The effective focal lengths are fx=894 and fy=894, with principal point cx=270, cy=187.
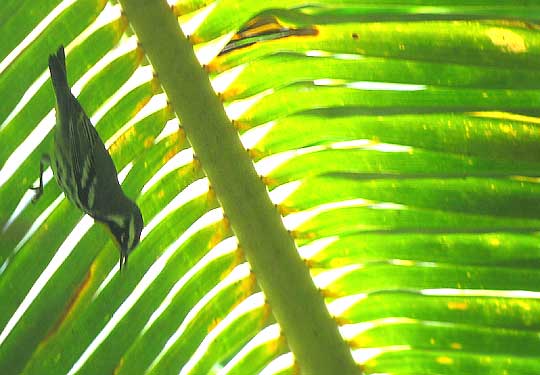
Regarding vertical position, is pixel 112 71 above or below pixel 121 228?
above

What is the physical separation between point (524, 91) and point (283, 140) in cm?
34

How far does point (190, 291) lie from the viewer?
52.1 inches

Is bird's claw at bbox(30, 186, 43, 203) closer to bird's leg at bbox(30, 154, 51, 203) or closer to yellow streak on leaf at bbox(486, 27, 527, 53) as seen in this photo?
bird's leg at bbox(30, 154, 51, 203)

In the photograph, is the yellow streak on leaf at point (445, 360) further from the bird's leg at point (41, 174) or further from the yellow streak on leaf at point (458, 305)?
the bird's leg at point (41, 174)

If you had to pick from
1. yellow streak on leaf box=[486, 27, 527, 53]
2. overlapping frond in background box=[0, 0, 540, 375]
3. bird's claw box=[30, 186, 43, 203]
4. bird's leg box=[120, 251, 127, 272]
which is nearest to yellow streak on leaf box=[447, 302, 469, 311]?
overlapping frond in background box=[0, 0, 540, 375]

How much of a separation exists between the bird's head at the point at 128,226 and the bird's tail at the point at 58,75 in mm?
160

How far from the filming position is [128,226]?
112cm

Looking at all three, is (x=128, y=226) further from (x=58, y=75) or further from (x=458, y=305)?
(x=458, y=305)

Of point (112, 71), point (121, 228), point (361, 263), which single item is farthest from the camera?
point (361, 263)

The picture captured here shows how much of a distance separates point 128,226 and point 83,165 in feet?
0.36

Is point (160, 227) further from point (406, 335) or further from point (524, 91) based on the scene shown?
point (524, 91)

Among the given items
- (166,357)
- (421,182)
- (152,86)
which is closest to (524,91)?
(421,182)

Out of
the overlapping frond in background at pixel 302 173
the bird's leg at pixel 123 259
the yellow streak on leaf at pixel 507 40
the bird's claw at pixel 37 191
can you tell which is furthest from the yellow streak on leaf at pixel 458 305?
the bird's claw at pixel 37 191

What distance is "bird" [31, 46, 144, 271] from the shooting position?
3.44 feet
